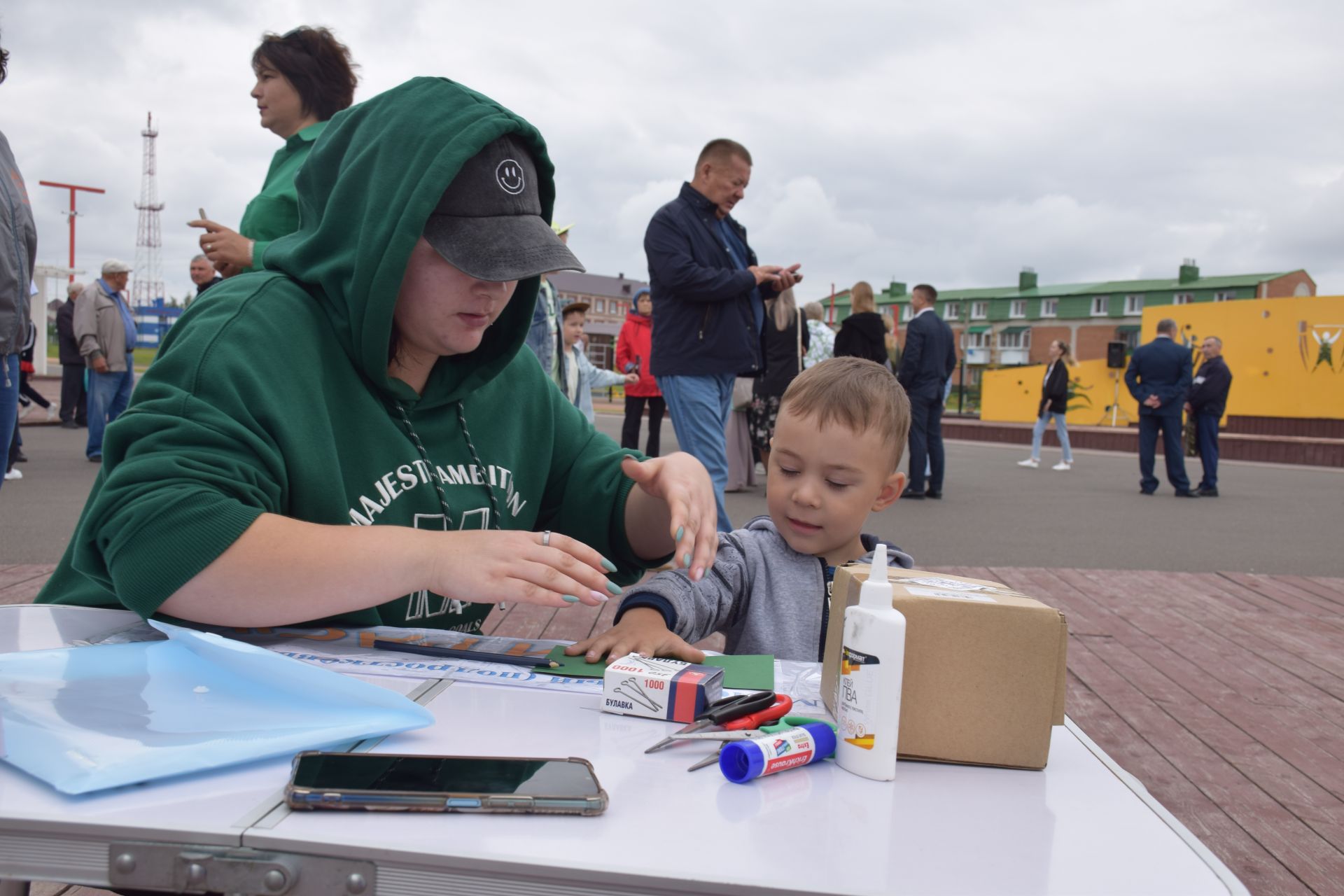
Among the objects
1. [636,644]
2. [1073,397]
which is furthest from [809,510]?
[1073,397]

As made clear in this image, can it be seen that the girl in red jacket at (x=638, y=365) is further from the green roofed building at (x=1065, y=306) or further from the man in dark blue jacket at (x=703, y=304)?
the green roofed building at (x=1065, y=306)

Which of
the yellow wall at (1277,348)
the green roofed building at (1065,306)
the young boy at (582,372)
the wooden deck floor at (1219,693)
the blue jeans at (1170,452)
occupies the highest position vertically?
the green roofed building at (1065,306)

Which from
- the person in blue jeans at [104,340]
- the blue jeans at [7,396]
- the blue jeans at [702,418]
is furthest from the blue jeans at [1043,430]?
the blue jeans at [7,396]

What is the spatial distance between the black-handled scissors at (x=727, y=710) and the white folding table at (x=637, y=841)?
0.29 feet

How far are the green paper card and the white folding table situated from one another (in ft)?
1.07

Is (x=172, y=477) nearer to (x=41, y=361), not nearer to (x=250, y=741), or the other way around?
(x=250, y=741)

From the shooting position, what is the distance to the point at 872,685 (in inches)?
38.0

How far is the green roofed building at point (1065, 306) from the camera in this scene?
51.0 metres

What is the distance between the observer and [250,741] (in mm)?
873

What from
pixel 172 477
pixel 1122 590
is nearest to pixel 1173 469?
pixel 1122 590

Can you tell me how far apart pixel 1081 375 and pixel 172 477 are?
23738mm

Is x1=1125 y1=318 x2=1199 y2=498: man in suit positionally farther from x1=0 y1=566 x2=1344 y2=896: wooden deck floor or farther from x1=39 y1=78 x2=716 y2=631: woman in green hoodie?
x1=39 y1=78 x2=716 y2=631: woman in green hoodie

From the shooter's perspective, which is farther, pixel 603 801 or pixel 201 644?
pixel 201 644

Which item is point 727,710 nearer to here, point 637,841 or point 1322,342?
point 637,841
